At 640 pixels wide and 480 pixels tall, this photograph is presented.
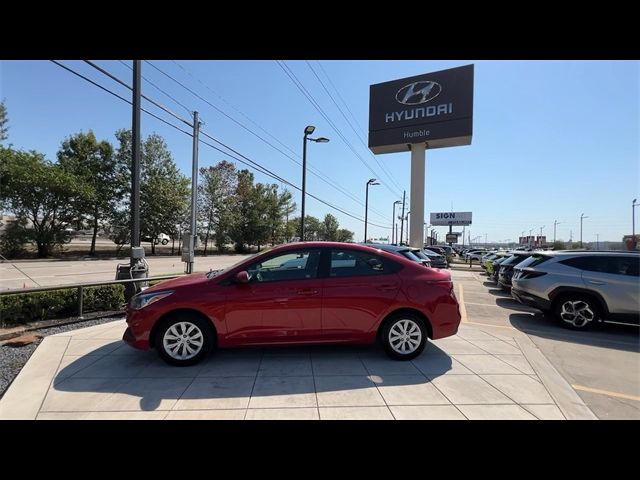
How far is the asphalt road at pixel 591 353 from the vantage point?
3.55 meters

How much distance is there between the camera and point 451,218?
2140 inches

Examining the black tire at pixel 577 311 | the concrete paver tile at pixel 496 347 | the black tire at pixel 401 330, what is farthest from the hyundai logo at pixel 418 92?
the black tire at pixel 401 330

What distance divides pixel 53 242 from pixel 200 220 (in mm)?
17262

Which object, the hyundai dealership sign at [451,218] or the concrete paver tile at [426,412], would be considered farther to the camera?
the hyundai dealership sign at [451,218]

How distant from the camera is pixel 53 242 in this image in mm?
26344

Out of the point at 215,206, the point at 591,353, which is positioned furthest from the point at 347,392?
the point at 215,206

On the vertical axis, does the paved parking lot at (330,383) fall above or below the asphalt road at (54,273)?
above

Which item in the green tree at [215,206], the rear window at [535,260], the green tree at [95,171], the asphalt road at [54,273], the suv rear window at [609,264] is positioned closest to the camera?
the suv rear window at [609,264]

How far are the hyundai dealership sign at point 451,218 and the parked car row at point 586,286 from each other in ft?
158

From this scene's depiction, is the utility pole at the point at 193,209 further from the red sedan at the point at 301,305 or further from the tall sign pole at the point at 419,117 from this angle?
the tall sign pole at the point at 419,117

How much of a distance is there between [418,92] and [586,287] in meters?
23.8
